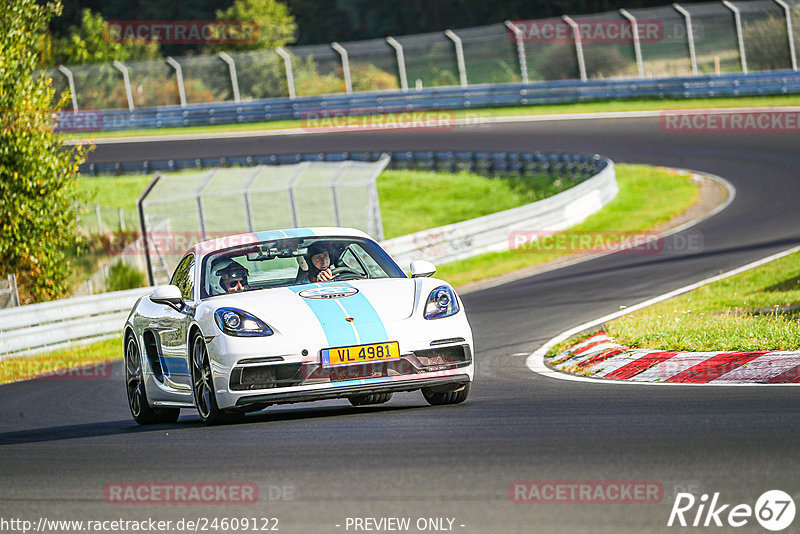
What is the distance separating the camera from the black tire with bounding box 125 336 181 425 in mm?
9570

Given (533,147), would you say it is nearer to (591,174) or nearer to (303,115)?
(591,174)

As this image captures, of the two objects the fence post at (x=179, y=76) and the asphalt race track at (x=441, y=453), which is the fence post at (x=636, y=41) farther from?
the asphalt race track at (x=441, y=453)

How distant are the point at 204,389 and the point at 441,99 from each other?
116ft

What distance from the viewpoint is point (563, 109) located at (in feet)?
132

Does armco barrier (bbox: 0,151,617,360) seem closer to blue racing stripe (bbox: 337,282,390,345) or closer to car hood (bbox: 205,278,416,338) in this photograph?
car hood (bbox: 205,278,416,338)

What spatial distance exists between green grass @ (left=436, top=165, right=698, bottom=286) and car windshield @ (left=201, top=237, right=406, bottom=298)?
11.2 m

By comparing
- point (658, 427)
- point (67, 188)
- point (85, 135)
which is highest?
point (658, 427)

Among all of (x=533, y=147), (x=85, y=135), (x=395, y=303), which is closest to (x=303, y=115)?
(x=85, y=135)

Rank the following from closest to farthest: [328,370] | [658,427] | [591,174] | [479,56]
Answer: [658,427] < [328,370] < [591,174] < [479,56]

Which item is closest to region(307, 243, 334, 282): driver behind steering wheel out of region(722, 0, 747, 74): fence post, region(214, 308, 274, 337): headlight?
region(214, 308, 274, 337): headlight

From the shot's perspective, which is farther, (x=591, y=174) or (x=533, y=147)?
(x=533, y=147)

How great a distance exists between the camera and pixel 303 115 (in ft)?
152

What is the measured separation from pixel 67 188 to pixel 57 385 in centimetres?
852

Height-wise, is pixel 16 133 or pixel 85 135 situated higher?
pixel 16 133
